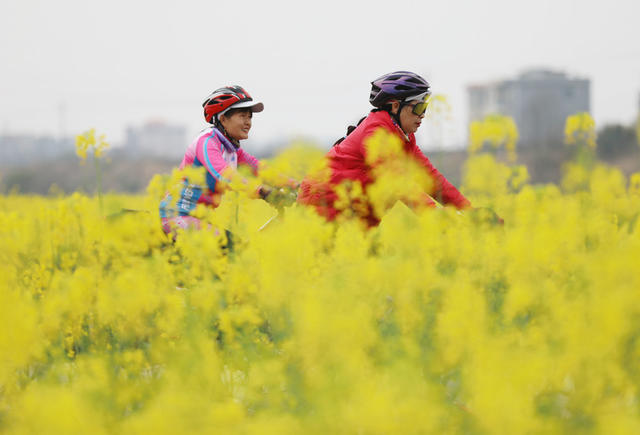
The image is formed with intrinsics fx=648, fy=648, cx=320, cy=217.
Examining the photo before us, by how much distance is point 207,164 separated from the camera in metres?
3.80

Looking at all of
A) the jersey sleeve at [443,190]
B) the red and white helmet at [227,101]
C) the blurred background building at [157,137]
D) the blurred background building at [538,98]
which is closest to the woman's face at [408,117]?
the jersey sleeve at [443,190]

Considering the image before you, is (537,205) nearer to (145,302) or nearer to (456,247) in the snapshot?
(456,247)

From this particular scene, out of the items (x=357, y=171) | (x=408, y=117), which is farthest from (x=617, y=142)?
(x=357, y=171)

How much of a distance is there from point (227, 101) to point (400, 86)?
1056mm

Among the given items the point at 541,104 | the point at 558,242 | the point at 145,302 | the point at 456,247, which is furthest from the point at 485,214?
the point at 541,104

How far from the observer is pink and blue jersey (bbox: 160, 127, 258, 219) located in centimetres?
380

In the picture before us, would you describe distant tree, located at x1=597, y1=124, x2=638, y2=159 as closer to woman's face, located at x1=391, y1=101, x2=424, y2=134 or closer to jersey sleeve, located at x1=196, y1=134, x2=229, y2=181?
woman's face, located at x1=391, y1=101, x2=424, y2=134

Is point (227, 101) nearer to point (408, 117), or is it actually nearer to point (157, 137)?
point (408, 117)

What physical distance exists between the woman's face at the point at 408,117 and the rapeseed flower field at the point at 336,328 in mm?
328

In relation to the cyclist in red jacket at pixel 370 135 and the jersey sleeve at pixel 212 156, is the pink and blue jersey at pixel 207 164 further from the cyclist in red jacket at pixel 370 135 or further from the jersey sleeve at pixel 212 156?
the cyclist in red jacket at pixel 370 135

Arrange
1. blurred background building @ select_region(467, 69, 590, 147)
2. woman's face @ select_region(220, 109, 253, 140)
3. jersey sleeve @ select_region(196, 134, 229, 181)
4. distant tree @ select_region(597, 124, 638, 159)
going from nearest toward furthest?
jersey sleeve @ select_region(196, 134, 229, 181)
woman's face @ select_region(220, 109, 253, 140)
distant tree @ select_region(597, 124, 638, 159)
blurred background building @ select_region(467, 69, 590, 147)

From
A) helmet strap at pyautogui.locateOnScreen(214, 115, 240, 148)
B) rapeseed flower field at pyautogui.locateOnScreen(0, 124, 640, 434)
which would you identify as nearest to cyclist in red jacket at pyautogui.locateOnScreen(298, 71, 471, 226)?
rapeseed flower field at pyautogui.locateOnScreen(0, 124, 640, 434)

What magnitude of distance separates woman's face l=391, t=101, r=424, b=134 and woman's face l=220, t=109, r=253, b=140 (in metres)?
0.94

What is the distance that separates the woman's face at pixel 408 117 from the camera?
3.74m
